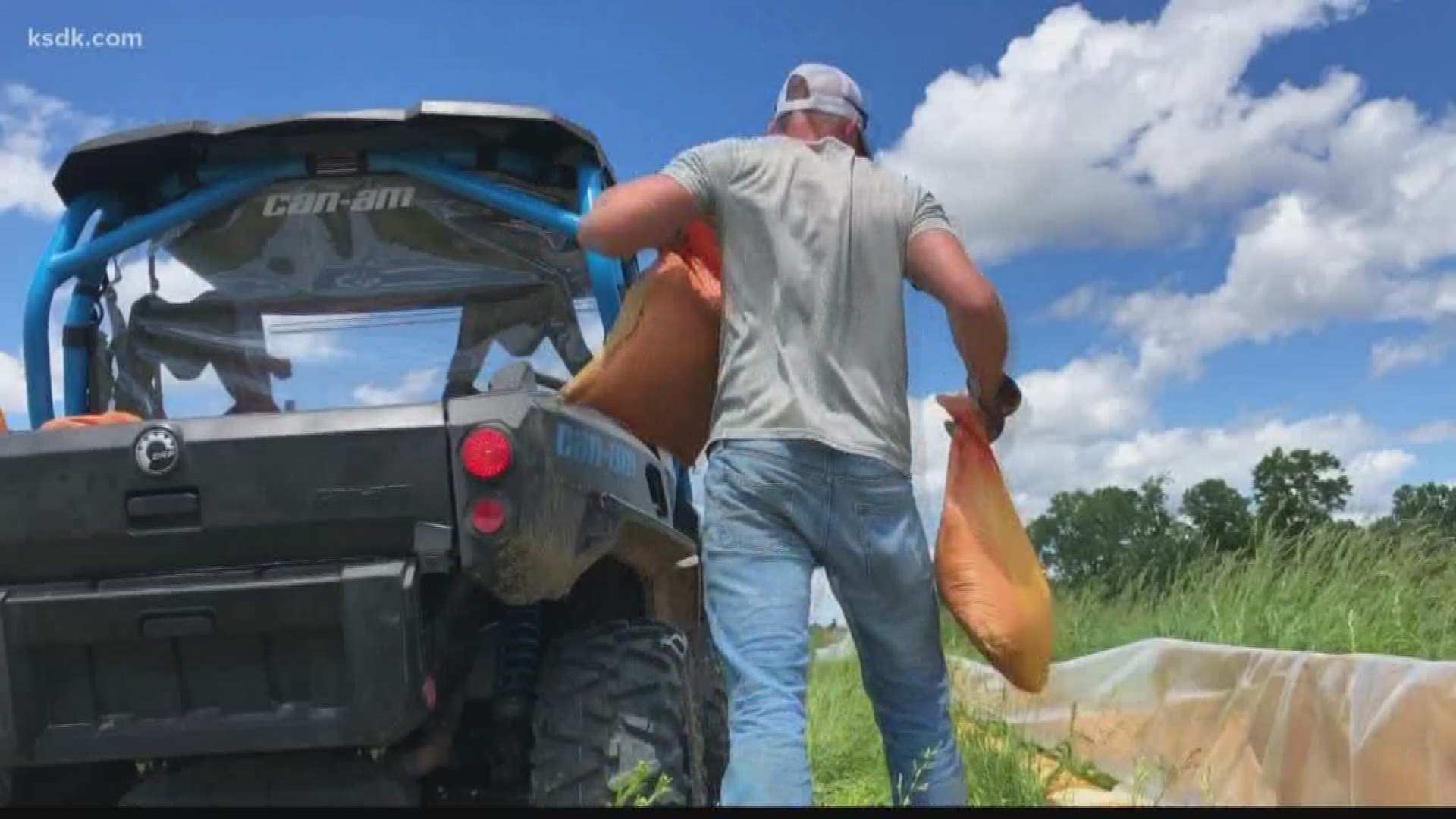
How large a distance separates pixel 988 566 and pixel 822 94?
3.75 ft

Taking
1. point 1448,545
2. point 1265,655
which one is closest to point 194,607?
point 1265,655

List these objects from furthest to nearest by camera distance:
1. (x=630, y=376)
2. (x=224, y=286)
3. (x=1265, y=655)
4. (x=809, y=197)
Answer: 1. (x=1265, y=655)
2. (x=224, y=286)
3. (x=630, y=376)
4. (x=809, y=197)

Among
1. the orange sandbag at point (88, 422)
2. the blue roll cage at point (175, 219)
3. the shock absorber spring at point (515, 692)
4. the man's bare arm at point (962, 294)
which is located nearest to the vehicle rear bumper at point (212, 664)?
the orange sandbag at point (88, 422)

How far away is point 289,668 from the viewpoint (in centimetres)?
292

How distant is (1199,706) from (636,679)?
10.9 feet

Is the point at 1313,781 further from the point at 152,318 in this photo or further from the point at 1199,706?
the point at 152,318

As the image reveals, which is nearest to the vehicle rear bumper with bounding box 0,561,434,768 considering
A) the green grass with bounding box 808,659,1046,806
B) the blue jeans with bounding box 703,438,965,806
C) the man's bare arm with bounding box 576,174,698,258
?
the blue jeans with bounding box 703,438,965,806

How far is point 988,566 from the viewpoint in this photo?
3293 millimetres

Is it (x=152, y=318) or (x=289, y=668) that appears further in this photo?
(x=152, y=318)

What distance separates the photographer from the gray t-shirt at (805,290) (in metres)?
3.00

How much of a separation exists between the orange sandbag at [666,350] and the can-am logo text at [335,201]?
915 mm

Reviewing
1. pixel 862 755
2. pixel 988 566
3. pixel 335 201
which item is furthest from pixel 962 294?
pixel 862 755

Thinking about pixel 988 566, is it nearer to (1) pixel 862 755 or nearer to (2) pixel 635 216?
(2) pixel 635 216

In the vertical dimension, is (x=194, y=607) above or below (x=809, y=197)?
below
